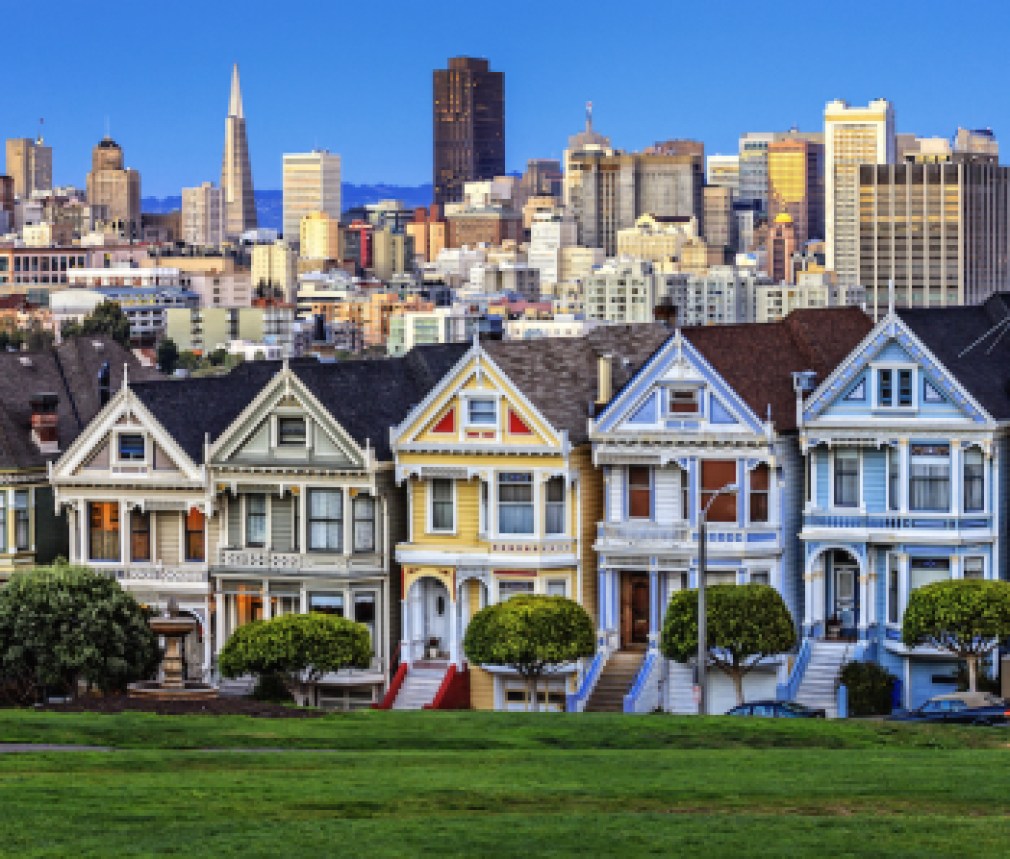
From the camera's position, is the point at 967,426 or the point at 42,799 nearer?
the point at 42,799

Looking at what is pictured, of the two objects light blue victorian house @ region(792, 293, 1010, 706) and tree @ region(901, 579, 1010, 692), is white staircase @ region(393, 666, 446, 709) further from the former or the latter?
tree @ region(901, 579, 1010, 692)

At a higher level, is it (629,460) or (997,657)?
(629,460)

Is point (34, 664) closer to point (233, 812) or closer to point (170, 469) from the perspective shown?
point (170, 469)

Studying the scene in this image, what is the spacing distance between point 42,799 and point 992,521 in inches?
985

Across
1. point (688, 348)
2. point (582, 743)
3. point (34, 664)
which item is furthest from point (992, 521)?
point (34, 664)

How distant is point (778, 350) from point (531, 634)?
8.00 meters

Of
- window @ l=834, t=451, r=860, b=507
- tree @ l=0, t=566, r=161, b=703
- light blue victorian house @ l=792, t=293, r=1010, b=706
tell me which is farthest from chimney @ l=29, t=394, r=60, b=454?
window @ l=834, t=451, r=860, b=507

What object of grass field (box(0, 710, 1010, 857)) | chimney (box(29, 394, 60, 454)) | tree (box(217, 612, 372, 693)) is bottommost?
grass field (box(0, 710, 1010, 857))

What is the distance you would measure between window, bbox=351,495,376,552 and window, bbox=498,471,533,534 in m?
2.69

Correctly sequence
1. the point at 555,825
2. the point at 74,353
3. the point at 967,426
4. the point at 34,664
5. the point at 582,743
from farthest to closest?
1. the point at 74,353
2. the point at 34,664
3. the point at 967,426
4. the point at 582,743
5. the point at 555,825

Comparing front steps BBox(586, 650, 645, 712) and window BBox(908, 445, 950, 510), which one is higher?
window BBox(908, 445, 950, 510)

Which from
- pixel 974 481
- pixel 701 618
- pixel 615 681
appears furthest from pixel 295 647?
pixel 974 481

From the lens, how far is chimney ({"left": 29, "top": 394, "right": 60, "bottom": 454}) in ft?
196

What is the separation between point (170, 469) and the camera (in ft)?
187
